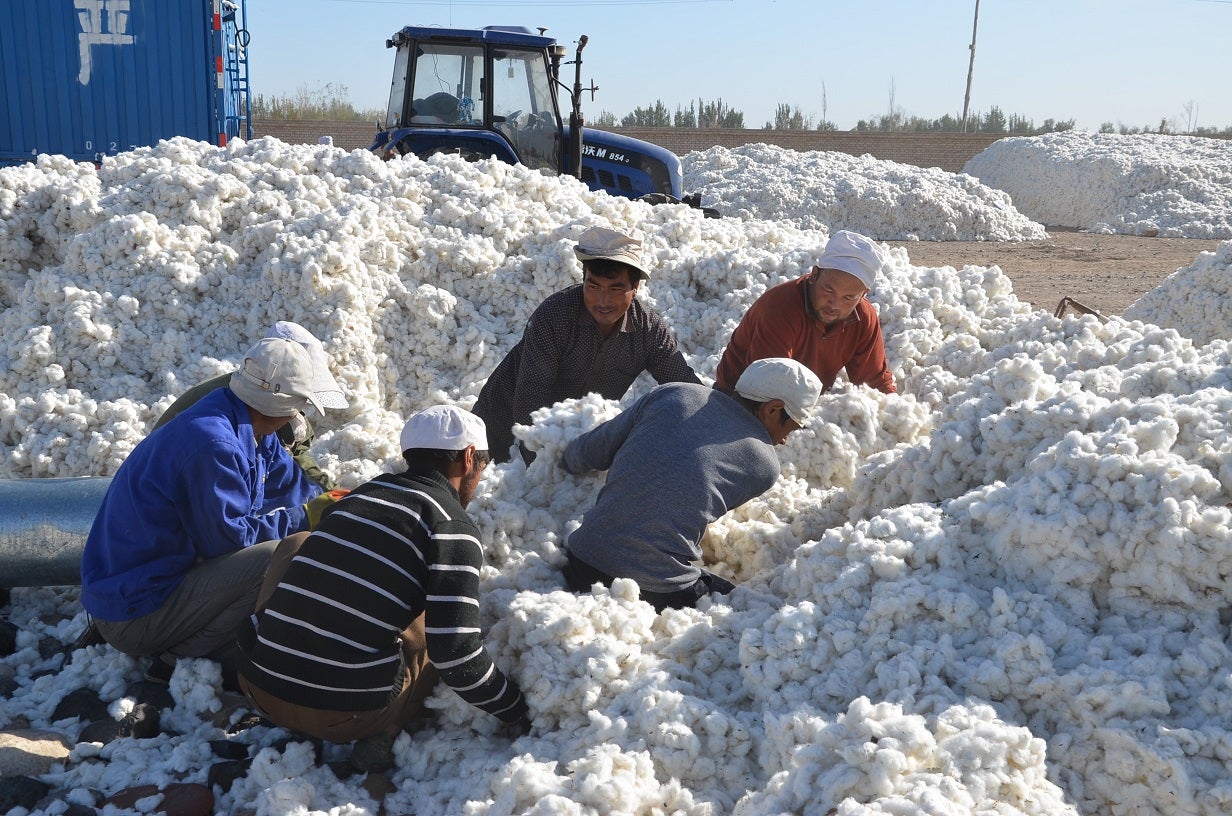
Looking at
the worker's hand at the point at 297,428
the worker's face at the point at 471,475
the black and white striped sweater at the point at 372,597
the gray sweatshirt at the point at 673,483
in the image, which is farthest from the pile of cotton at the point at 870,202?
the black and white striped sweater at the point at 372,597

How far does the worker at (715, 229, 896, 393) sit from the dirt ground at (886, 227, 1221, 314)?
5.13 m

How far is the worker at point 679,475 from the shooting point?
2797 mm

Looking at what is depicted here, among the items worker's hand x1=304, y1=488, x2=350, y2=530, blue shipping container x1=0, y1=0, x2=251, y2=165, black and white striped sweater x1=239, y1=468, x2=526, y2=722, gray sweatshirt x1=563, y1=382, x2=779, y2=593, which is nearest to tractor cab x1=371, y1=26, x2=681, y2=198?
blue shipping container x1=0, y1=0, x2=251, y2=165

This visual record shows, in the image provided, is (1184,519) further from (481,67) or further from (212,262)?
(481,67)

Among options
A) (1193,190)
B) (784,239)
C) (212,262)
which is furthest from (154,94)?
(1193,190)

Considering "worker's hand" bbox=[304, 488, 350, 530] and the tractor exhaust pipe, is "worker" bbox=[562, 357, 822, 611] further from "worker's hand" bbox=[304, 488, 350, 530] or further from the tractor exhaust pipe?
the tractor exhaust pipe

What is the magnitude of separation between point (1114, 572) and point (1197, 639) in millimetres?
249

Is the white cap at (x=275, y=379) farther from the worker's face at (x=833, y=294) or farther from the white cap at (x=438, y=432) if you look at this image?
the worker's face at (x=833, y=294)

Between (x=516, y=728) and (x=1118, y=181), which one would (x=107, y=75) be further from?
(x=1118, y=181)

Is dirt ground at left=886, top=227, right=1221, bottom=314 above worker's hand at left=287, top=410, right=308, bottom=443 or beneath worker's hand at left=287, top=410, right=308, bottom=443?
beneath

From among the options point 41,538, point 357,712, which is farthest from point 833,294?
point 41,538

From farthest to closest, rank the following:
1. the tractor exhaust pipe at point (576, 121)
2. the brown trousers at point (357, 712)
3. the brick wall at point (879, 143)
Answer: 1. the brick wall at point (879, 143)
2. the tractor exhaust pipe at point (576, 121)
3. the brown trousers at point (357, 712)

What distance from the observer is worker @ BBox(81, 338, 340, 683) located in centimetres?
277

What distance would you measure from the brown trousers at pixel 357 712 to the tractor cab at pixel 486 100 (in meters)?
5.81
